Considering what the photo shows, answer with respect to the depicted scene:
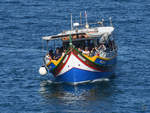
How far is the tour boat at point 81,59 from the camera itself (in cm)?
6550

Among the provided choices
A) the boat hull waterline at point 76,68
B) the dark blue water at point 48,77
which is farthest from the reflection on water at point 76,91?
the boat hull waterline at point 76,68

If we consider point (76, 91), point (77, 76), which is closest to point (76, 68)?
point (77, 76)

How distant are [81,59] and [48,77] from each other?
797 cm

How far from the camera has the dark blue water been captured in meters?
60.3

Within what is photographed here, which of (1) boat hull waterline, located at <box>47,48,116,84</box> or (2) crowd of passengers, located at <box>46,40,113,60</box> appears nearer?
(1) boat hull waterline, located at <box>47,48,116,84</box>

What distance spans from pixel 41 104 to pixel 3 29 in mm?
38698

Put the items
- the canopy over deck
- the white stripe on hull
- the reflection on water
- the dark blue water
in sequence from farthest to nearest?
the canopy over deck → the white stripe on hull → the reflection on water → the dark blue water

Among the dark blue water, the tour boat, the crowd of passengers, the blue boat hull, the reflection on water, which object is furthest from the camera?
the crowd of passengers

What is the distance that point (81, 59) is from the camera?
6538 cm

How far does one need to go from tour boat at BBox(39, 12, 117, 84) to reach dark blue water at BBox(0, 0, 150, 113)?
107cm

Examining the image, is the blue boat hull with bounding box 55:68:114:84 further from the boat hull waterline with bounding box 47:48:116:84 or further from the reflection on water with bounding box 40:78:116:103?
the reflection on water with bounding box 40:78:116:103

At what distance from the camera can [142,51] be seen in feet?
271

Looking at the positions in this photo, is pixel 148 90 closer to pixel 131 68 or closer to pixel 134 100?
pixel 134 100

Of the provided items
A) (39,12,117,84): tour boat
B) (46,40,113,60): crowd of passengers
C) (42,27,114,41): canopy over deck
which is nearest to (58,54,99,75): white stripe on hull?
(39,12,117,84): tour boat
